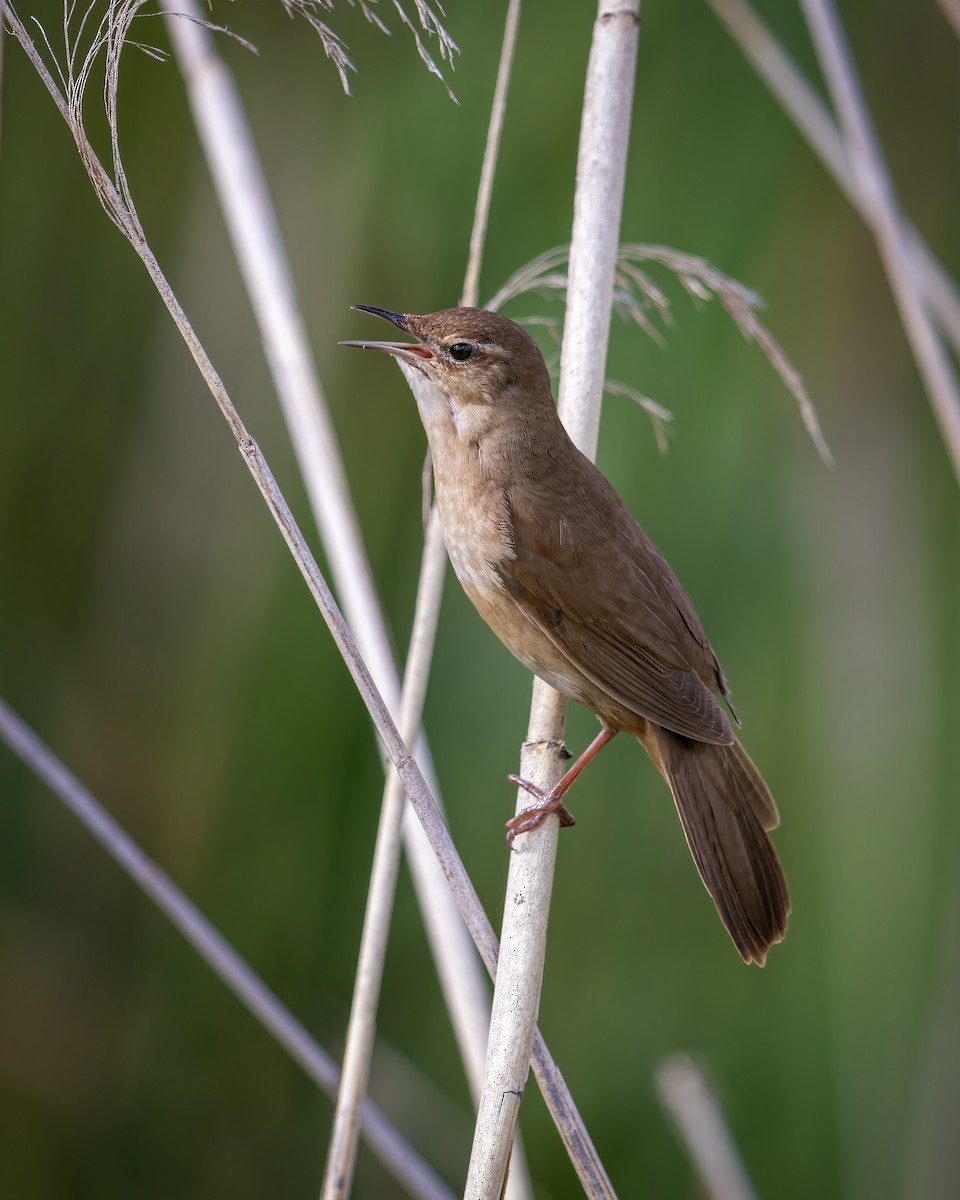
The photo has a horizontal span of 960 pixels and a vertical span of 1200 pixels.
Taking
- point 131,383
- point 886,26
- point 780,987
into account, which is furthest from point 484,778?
point 886,26

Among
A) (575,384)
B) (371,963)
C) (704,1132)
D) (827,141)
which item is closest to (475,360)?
(575,384)

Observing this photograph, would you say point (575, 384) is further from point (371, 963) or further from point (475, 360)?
point (371, 963)

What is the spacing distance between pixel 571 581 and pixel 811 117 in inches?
39.1

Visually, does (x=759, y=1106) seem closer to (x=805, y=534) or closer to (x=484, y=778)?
(x=484, y=778)

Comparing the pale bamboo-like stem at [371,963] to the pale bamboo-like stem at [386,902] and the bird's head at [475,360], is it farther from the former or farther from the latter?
the bird's head at [475,360]

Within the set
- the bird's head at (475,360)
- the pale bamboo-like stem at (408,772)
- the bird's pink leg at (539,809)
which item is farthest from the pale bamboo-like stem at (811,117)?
the pale bamboo-like stem at (408,772)

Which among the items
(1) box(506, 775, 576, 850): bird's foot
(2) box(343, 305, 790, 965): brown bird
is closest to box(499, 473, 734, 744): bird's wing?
(2) box(343, 305, 790, 965): brown bird

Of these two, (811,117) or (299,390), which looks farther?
(811,117)

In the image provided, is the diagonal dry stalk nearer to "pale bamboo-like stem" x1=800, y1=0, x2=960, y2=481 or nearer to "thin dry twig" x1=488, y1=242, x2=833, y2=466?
"pale bamboo-like stem" x1=800, y1=0, x2=960, y2=481

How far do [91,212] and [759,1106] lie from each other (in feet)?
7.52

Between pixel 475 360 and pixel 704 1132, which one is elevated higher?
pixel 475 360

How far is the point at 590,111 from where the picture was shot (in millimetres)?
1779

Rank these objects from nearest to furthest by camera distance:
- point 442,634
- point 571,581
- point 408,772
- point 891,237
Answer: point 408,772 < point 571,581 < point 891,237 < point 442,634

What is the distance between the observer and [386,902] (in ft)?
5.53
